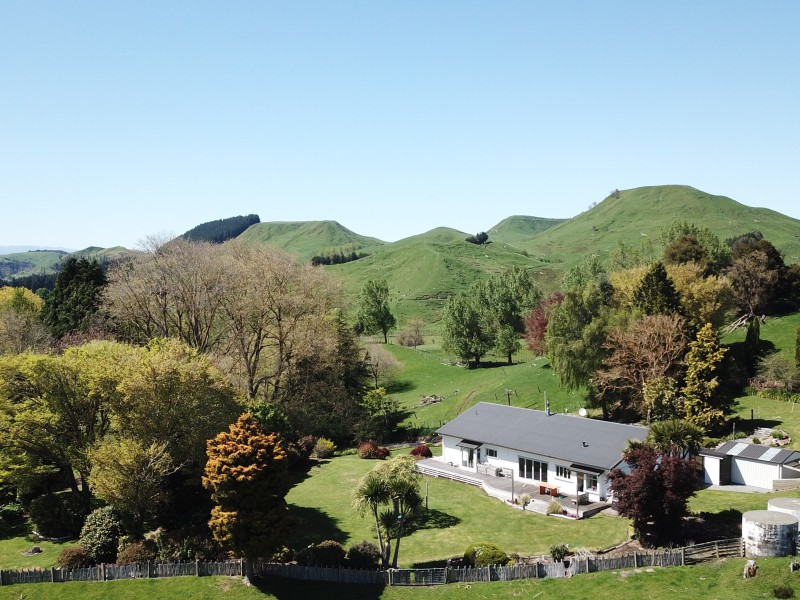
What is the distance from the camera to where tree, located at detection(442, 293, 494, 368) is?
299 feet

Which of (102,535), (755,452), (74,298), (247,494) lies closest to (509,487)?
(755,452)

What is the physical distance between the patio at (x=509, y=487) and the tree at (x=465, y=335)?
3713cm

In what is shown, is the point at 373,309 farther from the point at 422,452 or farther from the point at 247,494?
the point at 247,494

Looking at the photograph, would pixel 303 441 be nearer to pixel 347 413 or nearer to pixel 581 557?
pixel 347 413

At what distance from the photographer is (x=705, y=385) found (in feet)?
162

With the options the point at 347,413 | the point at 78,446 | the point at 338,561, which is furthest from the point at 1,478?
the point at 347,413

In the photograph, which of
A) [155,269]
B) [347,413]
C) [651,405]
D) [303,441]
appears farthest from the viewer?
[347,413]

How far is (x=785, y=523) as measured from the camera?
30.3 m

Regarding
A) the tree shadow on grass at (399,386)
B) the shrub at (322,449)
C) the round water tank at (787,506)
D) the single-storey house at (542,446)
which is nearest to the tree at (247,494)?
the single-storey house at (542,446)

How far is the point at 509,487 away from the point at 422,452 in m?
12.3

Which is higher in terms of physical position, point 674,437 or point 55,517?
point 674,437

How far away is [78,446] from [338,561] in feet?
66.5

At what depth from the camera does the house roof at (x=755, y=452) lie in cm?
4125

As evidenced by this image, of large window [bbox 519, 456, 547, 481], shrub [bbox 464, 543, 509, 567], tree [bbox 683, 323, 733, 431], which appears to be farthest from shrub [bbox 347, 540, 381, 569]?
tree [bbox 683, 323, 733, 431]
